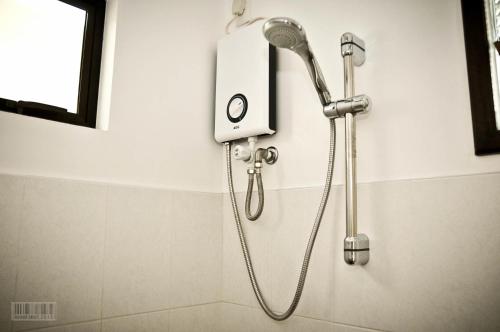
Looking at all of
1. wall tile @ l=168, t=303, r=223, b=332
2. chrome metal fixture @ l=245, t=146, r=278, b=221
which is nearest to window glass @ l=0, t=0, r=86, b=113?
chrome metal fixture @ l=245, t=146, r=278, b=221

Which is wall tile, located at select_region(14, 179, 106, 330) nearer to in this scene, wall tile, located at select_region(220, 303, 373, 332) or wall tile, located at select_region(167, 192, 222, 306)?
wall tile, located at select_region(167, 192, 222, 306)

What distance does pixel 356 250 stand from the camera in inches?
34.5

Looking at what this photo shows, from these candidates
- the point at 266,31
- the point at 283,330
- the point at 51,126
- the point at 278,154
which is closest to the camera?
the point at 266,31

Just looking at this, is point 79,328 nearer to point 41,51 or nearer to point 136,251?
point 136,251

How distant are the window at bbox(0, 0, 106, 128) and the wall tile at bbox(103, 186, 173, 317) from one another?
12.1 inches

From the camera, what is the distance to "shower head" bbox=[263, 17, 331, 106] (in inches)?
33.0

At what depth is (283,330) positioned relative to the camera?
108 cm

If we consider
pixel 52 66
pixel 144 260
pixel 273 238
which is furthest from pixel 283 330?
pixel 52 66

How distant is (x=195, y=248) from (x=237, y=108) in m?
0.54

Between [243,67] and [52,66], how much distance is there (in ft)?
2.15

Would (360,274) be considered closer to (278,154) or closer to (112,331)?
(278,154)

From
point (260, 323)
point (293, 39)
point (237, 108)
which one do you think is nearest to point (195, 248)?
point (260, 323)

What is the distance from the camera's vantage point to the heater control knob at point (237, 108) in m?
1.22

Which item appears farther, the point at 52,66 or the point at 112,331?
the point at 52,66
